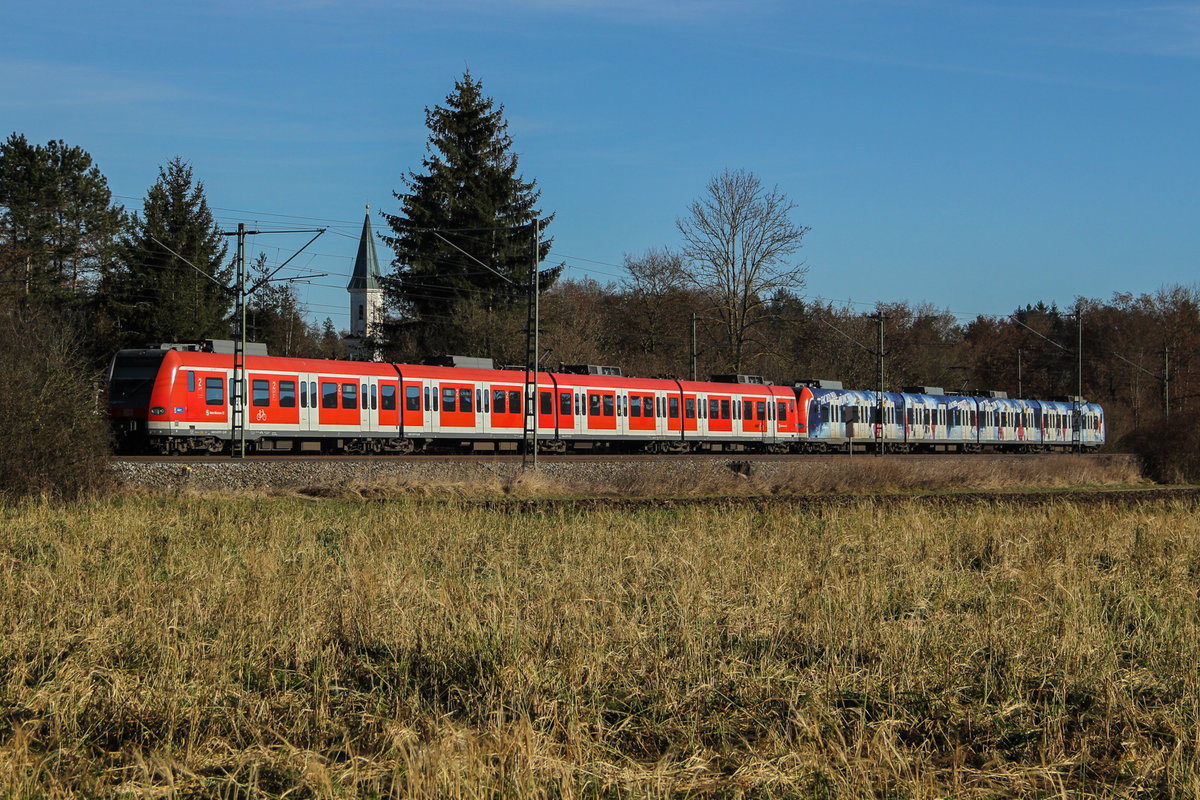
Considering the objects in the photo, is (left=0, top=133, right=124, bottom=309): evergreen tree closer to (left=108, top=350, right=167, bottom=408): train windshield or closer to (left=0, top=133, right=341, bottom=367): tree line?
(left=0, top=133, right=341, bottom=367): tree line

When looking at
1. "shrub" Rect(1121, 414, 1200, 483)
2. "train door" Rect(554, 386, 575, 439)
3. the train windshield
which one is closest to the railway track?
"shrub" Rect(1121, 414, 1200, 483)

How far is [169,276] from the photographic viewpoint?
49125 mm

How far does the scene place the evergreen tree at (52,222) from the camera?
5028cm

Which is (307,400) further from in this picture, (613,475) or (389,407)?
(613,475)

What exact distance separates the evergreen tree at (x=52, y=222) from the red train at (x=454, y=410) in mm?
24694

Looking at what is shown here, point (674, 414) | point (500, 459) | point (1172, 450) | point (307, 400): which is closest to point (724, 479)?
point (500, 459)

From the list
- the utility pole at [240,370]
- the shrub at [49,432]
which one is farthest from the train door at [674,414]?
the shrub at [49,432]

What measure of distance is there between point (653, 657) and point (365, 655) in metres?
1.93

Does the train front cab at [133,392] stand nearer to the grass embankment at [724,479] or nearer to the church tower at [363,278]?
the grass embankment at [724,479]

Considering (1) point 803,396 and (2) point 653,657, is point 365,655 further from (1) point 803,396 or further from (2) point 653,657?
(1) point 803,396

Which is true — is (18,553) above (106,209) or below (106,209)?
below

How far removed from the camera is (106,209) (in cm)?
5525

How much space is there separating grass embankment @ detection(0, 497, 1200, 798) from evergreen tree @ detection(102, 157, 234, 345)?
39.2 metres

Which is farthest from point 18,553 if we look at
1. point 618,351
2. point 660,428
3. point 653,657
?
point 618,351
